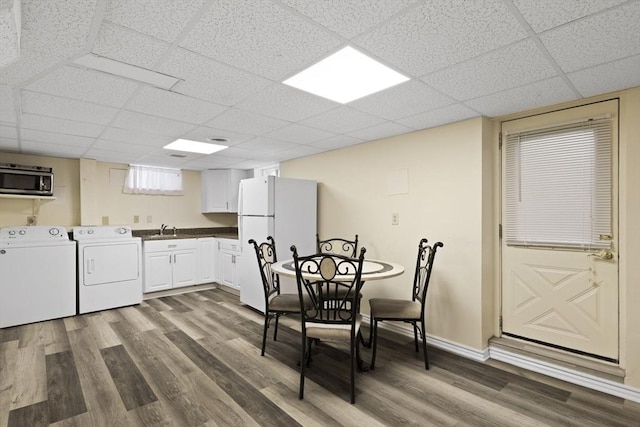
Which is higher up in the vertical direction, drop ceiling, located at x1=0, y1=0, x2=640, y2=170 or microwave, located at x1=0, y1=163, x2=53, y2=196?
drop ceiling, located at x1=0, y1=0, x2=640, y2=170

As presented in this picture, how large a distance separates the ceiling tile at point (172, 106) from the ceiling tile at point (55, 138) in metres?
1.45

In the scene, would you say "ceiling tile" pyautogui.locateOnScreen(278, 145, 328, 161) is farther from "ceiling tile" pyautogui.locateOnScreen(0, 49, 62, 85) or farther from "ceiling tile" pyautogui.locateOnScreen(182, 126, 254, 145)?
"ceiling tile" pyautogui.locateOnScreen(0, 49, 62, 85)

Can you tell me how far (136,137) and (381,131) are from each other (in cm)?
264

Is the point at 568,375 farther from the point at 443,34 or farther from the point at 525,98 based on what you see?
Answer: the point at 443,34

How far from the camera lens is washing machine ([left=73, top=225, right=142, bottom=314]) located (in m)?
4.14

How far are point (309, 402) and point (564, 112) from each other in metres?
2.94

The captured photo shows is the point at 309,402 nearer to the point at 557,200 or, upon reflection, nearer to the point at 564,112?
the point at 557,200

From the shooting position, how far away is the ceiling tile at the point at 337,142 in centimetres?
360

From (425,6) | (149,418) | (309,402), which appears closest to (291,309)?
(309,402)

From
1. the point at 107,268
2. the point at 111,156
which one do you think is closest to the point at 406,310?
the point at 107,268

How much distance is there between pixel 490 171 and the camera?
114 inches

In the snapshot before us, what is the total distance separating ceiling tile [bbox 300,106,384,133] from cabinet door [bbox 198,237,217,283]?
3281mm

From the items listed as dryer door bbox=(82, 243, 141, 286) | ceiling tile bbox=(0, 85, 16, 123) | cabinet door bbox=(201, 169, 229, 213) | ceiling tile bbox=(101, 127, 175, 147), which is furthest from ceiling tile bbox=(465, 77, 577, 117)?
dryer door bbox=(82, 243, 141, 286)

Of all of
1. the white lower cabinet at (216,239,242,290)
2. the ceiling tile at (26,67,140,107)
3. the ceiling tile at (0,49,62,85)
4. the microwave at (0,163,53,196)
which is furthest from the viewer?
the white lower cabinet at (216,239,242,290)
